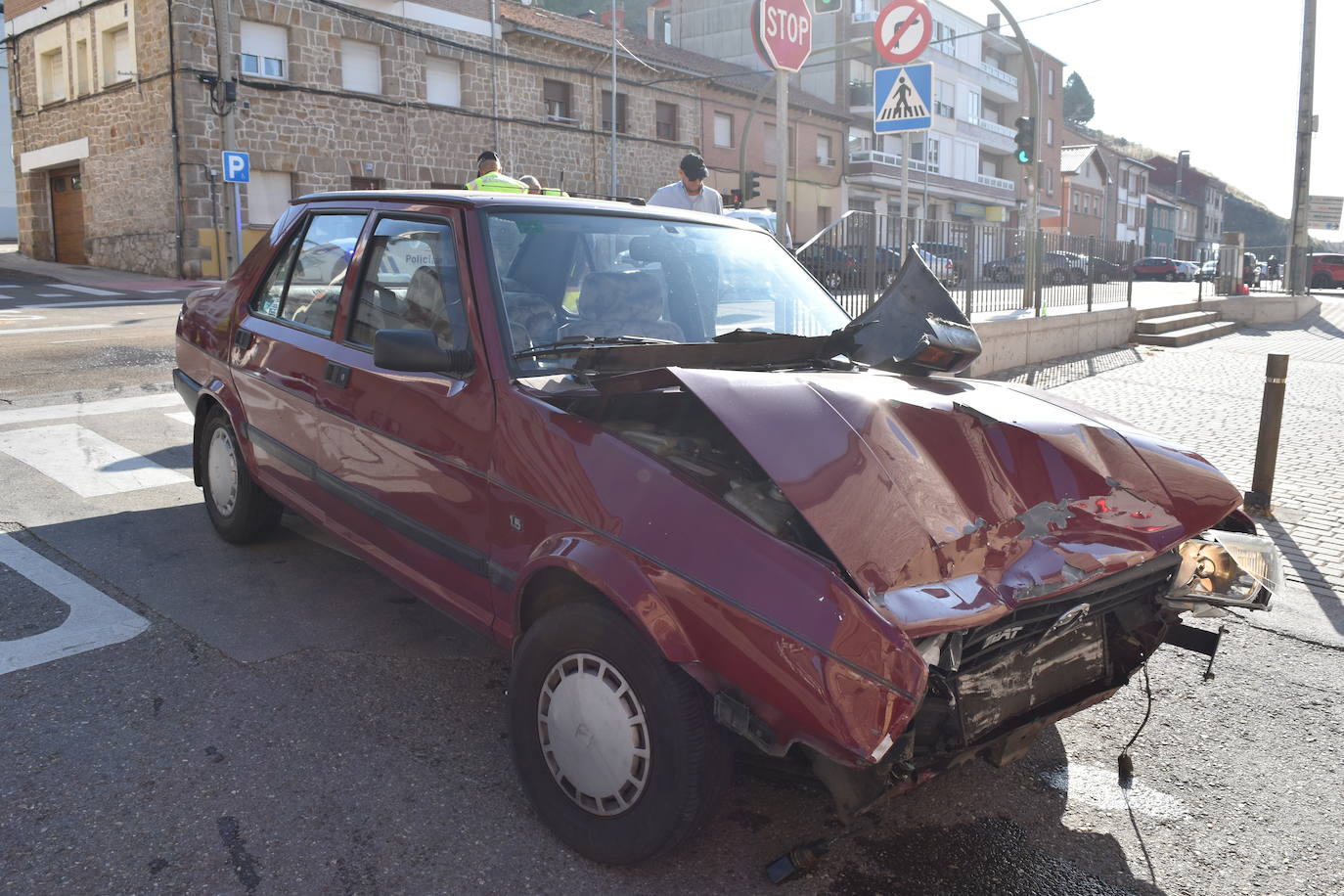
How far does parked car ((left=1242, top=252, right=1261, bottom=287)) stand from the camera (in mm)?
25312

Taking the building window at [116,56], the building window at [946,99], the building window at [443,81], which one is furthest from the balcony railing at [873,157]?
the building window at [116,56]

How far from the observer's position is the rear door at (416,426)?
301cm

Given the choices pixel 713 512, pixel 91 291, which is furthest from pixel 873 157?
pixel 713 512

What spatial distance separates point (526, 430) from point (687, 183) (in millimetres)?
5370

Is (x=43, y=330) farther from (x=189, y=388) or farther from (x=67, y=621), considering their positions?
(x=67, y=621)

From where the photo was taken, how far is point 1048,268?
14.1 meters

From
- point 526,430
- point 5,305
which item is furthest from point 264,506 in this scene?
point 5,305

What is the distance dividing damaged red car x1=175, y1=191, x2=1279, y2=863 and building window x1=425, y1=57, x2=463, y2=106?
2858cm

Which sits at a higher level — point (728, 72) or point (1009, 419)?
point (728, 72)

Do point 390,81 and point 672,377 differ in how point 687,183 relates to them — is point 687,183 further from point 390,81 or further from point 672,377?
point 390,81

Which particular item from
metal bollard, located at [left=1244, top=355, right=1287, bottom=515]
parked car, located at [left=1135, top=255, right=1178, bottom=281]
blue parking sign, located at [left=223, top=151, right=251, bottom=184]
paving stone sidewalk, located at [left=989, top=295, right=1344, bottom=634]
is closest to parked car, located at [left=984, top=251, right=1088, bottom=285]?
paving stone sidewalk, located at [left=989, top=295, right=1344, bottom=634]

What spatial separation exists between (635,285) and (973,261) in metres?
9.49

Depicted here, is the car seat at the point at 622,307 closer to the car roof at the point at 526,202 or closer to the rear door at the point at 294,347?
the car roof at the point at 526,202

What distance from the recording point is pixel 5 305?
1809 cm
